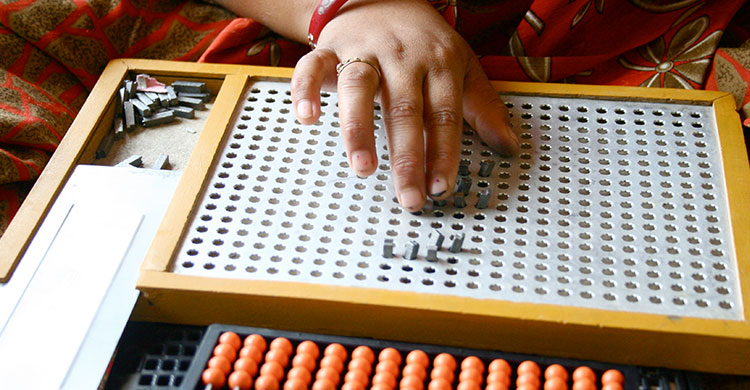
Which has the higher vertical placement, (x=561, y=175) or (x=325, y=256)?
(x=561, y=175)

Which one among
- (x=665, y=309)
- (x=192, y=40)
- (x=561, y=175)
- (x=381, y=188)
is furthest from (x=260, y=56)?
(x=665, y=309)

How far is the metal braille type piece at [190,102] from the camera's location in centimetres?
89

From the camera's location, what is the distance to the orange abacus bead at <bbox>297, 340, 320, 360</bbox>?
566 mm

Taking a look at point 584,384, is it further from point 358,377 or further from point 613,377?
point 358,377

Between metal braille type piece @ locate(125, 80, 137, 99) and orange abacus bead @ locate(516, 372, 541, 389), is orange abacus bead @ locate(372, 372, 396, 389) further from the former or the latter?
metal braille type piece @ locate(125, 80, 137, 99)

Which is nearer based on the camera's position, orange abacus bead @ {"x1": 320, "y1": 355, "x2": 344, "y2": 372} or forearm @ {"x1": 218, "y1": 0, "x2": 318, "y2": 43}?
orange abacus bead @ {"x1": 320, "y1": 355, "x2": 344, "y2": 372}

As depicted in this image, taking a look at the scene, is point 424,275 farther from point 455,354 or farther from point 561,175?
point 561,175

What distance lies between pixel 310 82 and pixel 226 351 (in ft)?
1.01

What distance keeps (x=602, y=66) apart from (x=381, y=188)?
0.42m

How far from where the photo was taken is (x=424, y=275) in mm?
600

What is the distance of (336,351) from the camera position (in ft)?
1.85

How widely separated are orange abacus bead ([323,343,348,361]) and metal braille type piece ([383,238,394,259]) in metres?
0.10

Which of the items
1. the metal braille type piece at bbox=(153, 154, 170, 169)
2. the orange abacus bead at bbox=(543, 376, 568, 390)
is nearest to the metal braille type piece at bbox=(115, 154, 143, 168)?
the metal braille type piece at bbox=(153, 154, 170, 169)

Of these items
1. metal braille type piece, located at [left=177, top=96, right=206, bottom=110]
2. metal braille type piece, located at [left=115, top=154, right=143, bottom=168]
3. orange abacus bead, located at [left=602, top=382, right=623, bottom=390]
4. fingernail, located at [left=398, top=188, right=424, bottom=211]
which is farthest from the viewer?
metal braille type piece, located at [left=177, top=96, right=206, bottom=110]
